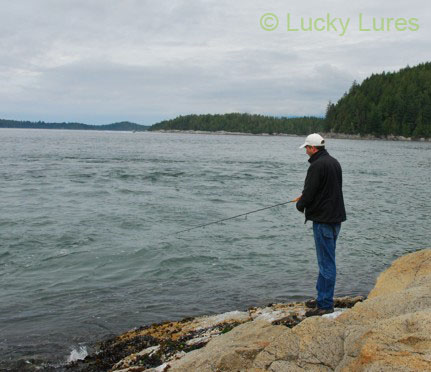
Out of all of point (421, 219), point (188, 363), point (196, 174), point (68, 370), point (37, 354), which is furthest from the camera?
point (196, 174)

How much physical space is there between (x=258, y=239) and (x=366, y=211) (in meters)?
7.35

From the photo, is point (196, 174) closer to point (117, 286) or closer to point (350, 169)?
point (350, 169)

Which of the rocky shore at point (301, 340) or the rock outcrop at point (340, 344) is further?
the rocky shore at point (301, 340)

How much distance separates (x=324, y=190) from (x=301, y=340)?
9.71ft

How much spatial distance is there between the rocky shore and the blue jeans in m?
0.42

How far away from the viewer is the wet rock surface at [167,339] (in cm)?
588

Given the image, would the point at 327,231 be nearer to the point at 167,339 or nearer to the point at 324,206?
the point at 324,206

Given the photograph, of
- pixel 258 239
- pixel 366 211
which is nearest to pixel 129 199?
pixel 258 239

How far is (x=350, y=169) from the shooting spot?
39125 mm

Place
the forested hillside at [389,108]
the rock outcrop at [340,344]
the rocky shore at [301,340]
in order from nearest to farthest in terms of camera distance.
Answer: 1. the rock outcrop at [340,344]
2. the rocky shore at [301,340]
3. the forested hillside at [389,108]

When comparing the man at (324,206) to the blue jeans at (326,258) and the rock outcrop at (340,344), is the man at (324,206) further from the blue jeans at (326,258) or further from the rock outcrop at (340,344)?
the rock outcrop at (340,344)

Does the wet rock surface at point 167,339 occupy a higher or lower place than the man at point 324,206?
lower

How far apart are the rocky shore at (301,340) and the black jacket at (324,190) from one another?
1.47 metres

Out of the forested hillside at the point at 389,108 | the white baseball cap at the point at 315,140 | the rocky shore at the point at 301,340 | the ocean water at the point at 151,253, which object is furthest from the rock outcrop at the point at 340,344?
the forested hillside at the point at 389,108
